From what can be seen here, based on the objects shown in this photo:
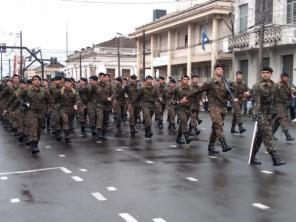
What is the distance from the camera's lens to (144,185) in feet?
26.0

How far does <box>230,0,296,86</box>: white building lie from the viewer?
28016mm

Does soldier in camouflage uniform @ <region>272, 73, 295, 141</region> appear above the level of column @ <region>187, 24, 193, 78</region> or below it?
below

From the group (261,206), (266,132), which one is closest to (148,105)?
(266,132)

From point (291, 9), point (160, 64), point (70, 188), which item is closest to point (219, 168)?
point (70, 188)

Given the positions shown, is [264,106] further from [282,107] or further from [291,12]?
[291,12]

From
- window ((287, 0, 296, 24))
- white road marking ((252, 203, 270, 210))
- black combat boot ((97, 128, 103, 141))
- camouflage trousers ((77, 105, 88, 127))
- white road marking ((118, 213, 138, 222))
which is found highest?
window ((287, 0, 296, 24))

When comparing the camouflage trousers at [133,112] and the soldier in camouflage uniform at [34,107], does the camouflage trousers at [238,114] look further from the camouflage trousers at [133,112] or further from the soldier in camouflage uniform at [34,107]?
the soldier in camouflage uniform at [34,107]

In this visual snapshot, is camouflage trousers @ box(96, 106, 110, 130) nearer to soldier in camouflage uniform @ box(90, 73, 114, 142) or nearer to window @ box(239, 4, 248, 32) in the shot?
soldier in camouflage uniform @ box(90, 73, 114, 142)

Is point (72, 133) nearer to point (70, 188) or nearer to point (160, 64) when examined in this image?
point (70, 188)

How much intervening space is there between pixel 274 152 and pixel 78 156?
4027 millimetres

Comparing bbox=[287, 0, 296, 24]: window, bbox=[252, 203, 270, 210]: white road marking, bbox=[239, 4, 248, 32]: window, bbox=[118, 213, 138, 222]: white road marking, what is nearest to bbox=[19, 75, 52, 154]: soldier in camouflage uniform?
bbox=[118, 213, 138, 222]: white road marking

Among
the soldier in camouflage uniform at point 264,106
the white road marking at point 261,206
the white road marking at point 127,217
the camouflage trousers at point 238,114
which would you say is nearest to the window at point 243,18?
the camouflage trousers at point 238,114

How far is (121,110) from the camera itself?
1964 centimetres

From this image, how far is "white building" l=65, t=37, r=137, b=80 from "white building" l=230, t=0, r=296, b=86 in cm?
3123
